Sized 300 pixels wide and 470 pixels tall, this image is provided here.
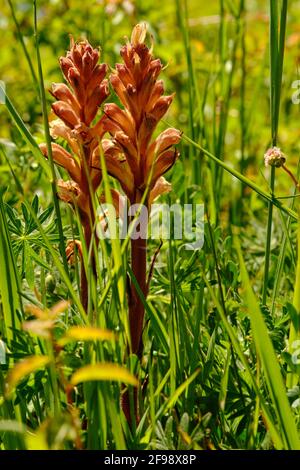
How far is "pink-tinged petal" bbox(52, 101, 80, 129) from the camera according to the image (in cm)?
149

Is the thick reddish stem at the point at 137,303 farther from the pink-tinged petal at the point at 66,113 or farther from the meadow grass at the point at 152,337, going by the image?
the pink-tinged petal at the point at 66,113

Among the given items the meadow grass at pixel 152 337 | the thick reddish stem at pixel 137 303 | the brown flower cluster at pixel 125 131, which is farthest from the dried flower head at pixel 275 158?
the thick reddish stem at pixel 137 303

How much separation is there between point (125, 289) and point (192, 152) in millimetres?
1119

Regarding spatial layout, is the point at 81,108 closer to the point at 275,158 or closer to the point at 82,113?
the point at 82,113

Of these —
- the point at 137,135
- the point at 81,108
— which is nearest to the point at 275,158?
the point at 137,135

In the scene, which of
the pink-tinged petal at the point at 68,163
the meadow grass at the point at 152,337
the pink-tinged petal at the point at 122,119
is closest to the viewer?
the meadow grass at the point at 152,337

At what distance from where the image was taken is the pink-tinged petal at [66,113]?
149 centimetres

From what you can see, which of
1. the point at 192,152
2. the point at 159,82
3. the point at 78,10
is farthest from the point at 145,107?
the point at 78,10

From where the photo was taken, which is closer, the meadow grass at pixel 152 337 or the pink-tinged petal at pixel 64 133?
the meadow grass at pixel 152 337

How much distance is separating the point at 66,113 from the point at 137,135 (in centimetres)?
15

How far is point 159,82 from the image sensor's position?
146cm

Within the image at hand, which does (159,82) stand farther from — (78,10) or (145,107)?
(78,10)

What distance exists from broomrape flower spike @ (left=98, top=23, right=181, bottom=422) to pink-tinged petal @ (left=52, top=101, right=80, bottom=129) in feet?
0.25

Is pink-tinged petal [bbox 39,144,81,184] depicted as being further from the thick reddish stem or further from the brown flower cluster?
the thick reddish stem
